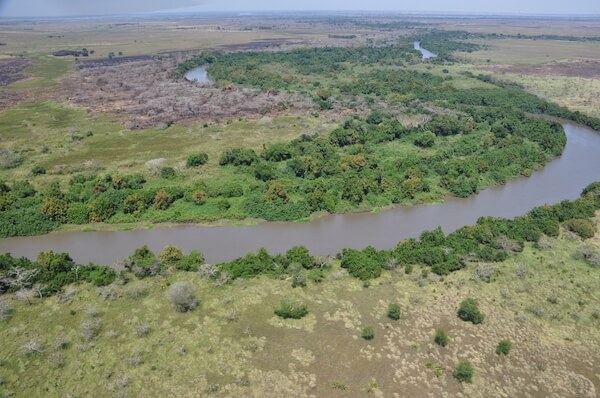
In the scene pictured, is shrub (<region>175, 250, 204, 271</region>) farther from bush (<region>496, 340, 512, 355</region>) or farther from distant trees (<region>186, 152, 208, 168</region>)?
distant trees (<region>186, 152, 208, 168</region>)

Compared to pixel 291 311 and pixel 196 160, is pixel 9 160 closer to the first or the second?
pixel 196 160

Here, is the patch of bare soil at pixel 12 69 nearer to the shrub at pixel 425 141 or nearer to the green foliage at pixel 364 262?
the shrub at pixel 425 141

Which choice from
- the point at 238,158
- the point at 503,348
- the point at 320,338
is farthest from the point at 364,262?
the point at 238,158

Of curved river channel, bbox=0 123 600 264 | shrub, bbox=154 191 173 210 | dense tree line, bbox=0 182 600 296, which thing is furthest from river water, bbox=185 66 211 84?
dense tree line, bbox=0 182 600 296

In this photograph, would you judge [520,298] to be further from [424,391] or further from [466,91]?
[466,91]

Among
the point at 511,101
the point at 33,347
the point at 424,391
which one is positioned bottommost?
the point at 424,391

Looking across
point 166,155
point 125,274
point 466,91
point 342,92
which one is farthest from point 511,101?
point 125,274

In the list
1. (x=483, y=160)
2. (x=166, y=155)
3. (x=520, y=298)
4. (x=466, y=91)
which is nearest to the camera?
(x=520, y=298)

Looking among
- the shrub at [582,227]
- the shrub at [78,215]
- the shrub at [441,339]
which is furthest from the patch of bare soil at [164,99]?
the shrub at [441,339]
